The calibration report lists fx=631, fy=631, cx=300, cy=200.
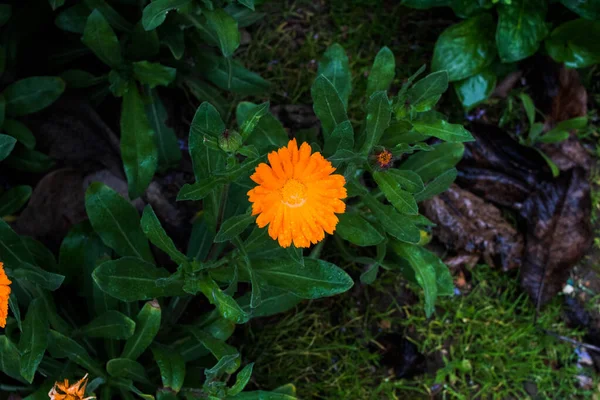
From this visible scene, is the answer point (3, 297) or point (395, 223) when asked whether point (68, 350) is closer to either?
point (3, 297)

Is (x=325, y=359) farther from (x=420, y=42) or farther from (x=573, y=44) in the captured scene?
(x=573, y=44)

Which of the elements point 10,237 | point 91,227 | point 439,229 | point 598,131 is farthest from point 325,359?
point 598,131

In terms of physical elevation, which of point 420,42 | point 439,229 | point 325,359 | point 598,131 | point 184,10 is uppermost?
point 184,10

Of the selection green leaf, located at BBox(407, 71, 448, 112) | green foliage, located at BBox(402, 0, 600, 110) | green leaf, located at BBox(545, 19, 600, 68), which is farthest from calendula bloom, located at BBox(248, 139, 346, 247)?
green leaf, located at BBox(545, 19, 600, 68)

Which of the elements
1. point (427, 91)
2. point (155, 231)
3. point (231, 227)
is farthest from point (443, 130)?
point (155, 231)

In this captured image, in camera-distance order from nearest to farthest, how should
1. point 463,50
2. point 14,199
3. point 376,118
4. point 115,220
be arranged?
1. point 376,118
2. point 115,220
3. point 14,199
4. point 463,50

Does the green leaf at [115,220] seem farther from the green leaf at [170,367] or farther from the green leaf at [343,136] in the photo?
the green leaf at [343,136]
